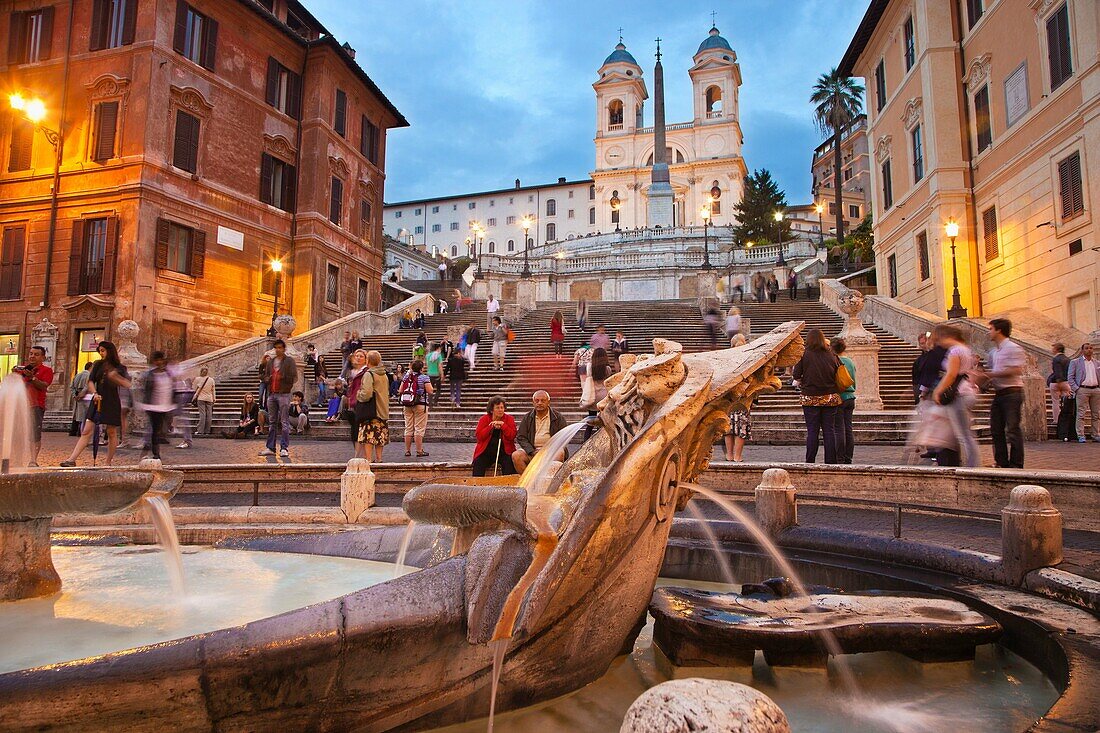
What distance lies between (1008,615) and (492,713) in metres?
2.39

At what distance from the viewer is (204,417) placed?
53.4 feet

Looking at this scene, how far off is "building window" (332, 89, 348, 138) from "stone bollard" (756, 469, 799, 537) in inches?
1198

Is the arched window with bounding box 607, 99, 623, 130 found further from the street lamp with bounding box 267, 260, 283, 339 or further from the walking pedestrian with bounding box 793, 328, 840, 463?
the walking pedestrian with bounding box 793, 328, 840, 463

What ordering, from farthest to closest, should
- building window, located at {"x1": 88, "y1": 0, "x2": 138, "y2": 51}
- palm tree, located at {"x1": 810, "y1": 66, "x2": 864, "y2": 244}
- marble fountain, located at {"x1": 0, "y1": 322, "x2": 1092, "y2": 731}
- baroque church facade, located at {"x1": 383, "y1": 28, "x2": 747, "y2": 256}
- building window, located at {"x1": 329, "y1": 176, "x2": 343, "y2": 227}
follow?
baroque church facade, located at {"x1": 383, "y1": 28, "x2": 747, "y2": 256} → palm tree, located at {"x1": 810, "y1": 66, "x2": 864, "y2": 244} → building window, located at {"x1": 329, "y1": 176, "x2": 343, "y2": 227} → building window, located at {"x1": 88, "y1": 0, "x2": 138, "y2": 51} → marble fountain, located at {"x1": 0, "y1": 322, "x2": 1092, "y2": 731}

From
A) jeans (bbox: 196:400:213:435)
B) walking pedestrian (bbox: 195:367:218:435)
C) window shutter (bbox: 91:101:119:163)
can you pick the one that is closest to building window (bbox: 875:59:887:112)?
walking pedestrian (bbox: 195:367:218:435)

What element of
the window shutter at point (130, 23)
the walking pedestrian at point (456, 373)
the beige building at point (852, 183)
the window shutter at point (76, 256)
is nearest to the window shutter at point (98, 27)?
the window shutter at point (130, 23)

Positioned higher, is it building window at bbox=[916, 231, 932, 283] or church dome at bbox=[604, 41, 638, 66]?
church dome at bbox=[604, 41, 638, 66]

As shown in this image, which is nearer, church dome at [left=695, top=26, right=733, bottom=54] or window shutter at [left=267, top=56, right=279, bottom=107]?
window shutter at [left=267, top=56, right=279, bottom=107]

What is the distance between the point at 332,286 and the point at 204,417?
14.2 meters

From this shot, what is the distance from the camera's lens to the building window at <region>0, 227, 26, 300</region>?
76.1 ft

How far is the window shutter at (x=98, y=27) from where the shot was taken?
23844mm

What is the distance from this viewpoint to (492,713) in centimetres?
231

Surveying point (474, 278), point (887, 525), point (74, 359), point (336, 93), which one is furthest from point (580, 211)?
point (887, 525)

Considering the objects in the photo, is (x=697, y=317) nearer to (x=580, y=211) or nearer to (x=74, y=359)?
(x=74, y=359)
